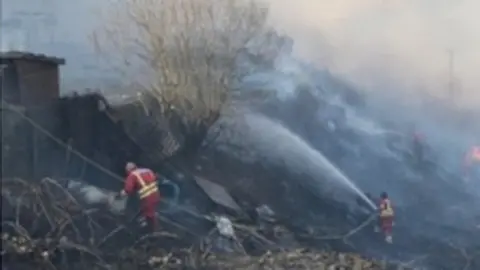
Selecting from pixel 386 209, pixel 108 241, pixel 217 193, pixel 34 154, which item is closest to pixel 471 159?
pixel 386 209

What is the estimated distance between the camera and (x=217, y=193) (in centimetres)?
375

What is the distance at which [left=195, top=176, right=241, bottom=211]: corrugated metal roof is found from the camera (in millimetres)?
3729

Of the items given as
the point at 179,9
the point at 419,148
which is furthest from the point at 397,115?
the point at 179,9

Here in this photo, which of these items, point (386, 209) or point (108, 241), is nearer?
point (108, 241)

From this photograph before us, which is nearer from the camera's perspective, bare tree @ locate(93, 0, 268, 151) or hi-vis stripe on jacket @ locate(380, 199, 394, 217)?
bare tree @ locate(93, 0, 268, 151)

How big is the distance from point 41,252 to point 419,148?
1642mm

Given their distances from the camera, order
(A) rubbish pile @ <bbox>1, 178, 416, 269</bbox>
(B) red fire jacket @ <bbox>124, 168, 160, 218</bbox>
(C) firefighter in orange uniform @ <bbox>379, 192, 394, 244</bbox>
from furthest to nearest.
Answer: (C) firefighter in orange uniform @ <bbox>379, 192, 394, 244</bbox> < (B) red fire jacket @ <bbox>124, 168, 160, 218</bbox> < (A) rubbish pile @ <bbox>1, 178, 416, 269</bbox>

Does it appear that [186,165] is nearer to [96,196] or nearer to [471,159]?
[96,196]

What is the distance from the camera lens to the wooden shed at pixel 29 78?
140 inches

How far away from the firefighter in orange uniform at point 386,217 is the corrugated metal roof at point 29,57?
1.45 metres

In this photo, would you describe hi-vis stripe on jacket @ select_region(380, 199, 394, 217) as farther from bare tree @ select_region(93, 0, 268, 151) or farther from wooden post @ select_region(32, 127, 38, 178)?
wooden post @ select_region(32, 127, 38, 178)

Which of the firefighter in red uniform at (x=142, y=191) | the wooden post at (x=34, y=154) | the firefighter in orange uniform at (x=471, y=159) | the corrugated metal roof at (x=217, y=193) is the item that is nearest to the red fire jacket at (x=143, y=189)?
the firefighter in red uniform at (x=142, y=191)

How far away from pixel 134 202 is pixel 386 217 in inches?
42.1

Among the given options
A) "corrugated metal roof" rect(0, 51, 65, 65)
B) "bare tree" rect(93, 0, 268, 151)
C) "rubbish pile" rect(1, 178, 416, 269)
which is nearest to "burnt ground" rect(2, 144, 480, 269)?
"rubbish pile" rect(1, 178, 416, 269)
